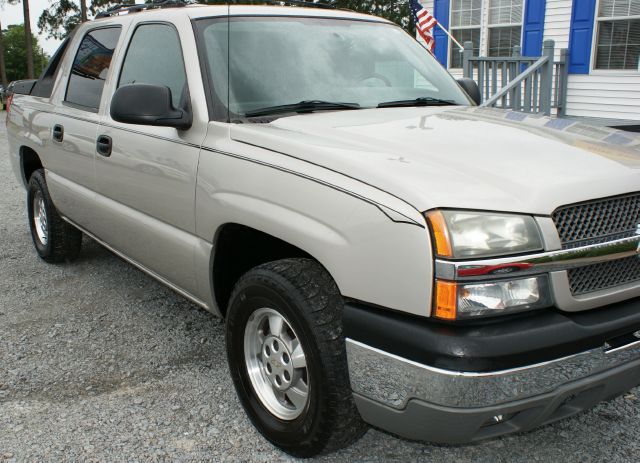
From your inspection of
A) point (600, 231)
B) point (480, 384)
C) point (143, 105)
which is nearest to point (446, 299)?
point (480, 384)

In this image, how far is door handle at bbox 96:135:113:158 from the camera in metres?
3.77

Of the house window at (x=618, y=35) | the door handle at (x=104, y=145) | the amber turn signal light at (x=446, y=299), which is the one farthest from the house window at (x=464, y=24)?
the amber turn signal light at (x=446, y=299)

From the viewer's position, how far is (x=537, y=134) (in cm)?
279

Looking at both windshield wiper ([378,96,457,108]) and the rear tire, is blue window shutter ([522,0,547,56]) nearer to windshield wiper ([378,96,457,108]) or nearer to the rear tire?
windshield wiper ([378,96,457,108])

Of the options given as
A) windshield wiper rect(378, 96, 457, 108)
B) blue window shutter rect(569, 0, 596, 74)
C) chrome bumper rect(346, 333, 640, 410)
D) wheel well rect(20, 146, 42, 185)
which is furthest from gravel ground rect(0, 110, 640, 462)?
blue window shutter rect(569, 0, 596, 74)

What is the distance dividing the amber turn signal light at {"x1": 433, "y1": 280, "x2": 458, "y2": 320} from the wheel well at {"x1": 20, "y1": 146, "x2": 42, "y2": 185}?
430 cm

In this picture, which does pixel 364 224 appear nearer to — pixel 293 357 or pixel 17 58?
pixel 293 357

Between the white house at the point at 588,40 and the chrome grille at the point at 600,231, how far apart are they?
8337 millimetres

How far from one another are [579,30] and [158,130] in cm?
884

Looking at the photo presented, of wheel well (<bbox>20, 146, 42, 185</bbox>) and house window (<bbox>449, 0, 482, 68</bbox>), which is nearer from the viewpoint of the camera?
wheel well (<bbox>20, 146, 42, 185</bbox>)

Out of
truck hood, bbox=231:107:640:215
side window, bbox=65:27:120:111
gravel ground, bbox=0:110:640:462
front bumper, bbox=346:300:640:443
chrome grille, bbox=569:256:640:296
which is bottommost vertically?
gravel ground, bbox=0:110:640:462

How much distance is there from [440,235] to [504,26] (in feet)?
35.7

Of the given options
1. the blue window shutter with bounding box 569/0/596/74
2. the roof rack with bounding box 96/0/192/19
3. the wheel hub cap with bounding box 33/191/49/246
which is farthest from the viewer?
the blue window shutter with bounding box 569/0/596/74

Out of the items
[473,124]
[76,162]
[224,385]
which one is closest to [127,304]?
[76,162]
